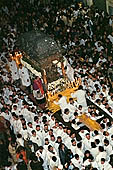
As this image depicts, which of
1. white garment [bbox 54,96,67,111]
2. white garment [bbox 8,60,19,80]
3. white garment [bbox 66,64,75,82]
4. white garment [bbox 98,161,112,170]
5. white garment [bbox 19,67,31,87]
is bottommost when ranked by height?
white garment [bbox 98,161,112,170]

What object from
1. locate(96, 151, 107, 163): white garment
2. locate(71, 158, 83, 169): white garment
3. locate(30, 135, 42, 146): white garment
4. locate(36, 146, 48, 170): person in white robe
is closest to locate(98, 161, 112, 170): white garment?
locate(96, 151, 107, 163): white garment

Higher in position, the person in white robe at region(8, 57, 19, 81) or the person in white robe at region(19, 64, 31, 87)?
the person in white robe at region(8, 57, 19, 81)

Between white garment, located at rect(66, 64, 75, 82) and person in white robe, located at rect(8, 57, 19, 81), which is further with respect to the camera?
person in white robe, located at rect(8, 57, 19, 81)

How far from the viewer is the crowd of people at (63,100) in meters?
17.8

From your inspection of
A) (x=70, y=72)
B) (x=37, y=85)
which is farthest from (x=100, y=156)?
(x=70, y=72)

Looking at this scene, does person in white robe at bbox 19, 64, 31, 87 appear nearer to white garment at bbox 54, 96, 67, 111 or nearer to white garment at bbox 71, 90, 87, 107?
white garment at bbox 54, 96, 67, 111

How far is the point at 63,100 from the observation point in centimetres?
2070

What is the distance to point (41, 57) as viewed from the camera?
2208 centimetres

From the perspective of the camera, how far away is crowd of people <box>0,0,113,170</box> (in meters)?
17.8

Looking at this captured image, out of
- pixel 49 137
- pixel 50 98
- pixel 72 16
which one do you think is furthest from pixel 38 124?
pixel 72 16

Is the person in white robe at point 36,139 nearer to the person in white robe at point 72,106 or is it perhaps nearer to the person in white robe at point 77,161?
the person in white robe at point 77,161

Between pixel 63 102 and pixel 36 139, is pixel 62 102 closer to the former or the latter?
pixel 63 102

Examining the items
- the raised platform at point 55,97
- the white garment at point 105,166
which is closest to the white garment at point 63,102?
the raised platform at point 55,97

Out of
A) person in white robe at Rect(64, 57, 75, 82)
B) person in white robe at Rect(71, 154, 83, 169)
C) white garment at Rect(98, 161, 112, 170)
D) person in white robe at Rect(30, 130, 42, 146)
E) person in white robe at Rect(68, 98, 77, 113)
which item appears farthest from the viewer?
person in white robe at Rect(64, 57, 75, 82)
